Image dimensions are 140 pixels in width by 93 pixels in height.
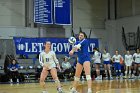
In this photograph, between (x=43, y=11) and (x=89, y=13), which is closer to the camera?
(x=43, y=11)

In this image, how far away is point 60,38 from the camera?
88.5ft

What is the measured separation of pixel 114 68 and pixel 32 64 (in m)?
6.32

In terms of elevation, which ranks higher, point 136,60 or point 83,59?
point 83,59

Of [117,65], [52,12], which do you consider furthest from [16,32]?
[117,65]

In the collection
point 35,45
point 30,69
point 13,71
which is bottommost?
point 30,69

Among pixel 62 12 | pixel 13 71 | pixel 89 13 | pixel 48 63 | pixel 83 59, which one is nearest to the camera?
pixel 83 59

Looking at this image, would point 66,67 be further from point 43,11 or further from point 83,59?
point 83,59

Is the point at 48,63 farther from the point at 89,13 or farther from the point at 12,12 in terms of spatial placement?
the point at 89,13

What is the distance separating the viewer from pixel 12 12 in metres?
28.3

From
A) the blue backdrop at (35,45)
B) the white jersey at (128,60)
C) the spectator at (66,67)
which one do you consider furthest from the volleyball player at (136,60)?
the spectator at (66,67)

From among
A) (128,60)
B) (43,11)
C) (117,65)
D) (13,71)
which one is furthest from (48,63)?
(117,65)

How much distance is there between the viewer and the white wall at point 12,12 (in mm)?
27906

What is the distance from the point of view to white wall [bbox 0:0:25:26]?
27906 mm

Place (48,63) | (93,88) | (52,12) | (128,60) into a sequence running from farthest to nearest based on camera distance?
(52,12)
(128,60)
(93,88)
(48,63)
